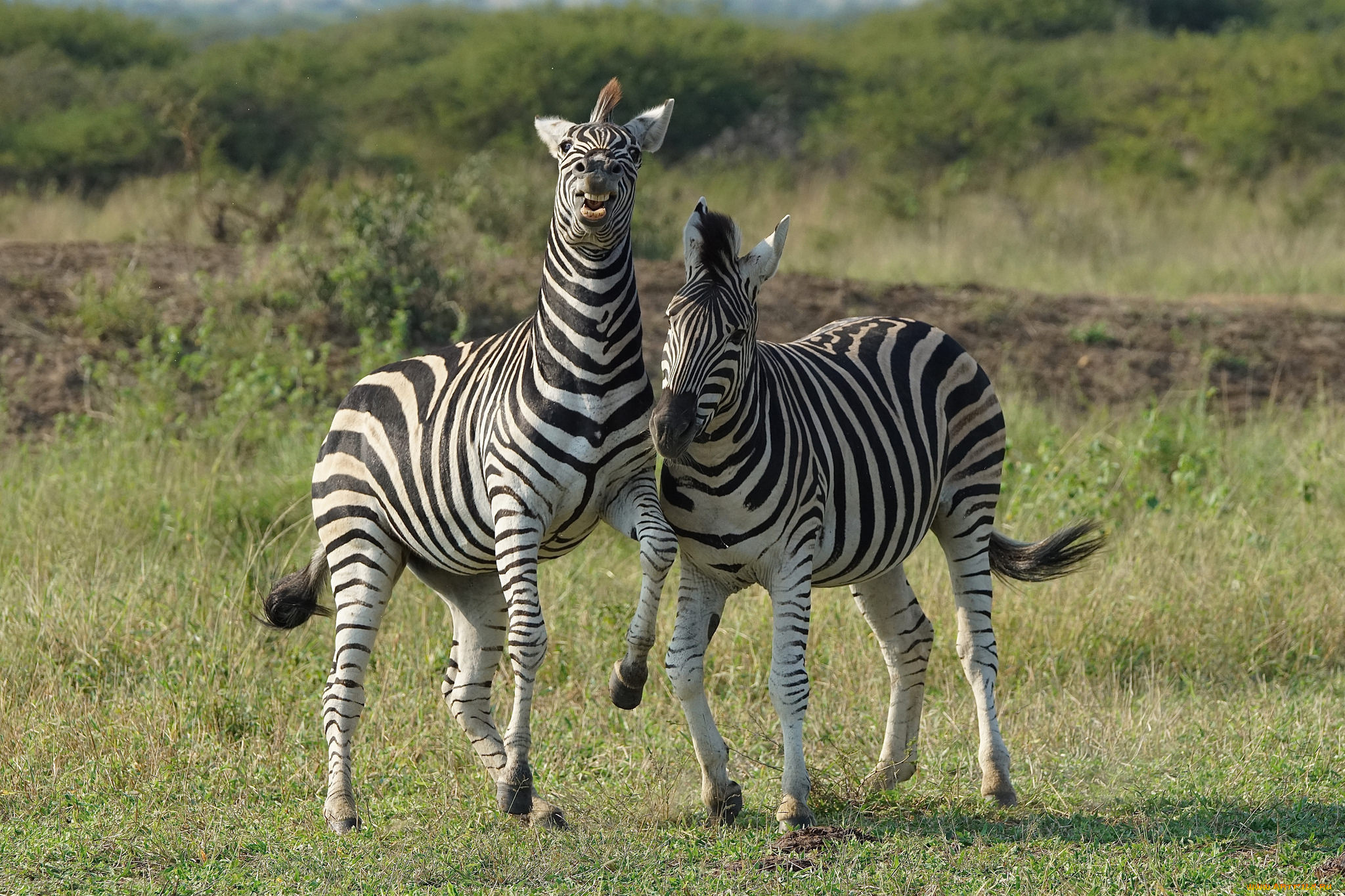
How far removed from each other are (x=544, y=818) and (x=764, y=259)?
205 cm

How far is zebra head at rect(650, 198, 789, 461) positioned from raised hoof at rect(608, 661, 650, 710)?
0.72 metres

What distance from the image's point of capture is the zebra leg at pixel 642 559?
4449mm

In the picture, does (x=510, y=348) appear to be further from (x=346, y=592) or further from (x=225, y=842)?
(x=225, y=842)

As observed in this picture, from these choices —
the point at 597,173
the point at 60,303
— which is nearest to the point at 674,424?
the point at 597,173

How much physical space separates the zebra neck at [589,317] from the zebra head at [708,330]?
176mm

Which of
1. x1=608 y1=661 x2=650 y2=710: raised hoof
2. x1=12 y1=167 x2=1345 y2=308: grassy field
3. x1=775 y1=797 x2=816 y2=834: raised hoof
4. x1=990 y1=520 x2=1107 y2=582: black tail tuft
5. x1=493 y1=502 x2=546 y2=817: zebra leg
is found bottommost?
x1=775 y1=797 x2=816 y2=834: raised hoof

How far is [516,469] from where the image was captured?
460 cm

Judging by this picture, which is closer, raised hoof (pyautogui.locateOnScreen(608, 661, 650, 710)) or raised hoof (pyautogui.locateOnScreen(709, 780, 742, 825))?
raised hoof (pyautogui.locateOnScreen(608, 661, 650, 710))

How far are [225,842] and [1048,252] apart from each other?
12854mm

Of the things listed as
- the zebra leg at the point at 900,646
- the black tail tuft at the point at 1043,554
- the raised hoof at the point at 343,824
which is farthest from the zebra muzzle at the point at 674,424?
the black tail tuft at the point at 1043,554

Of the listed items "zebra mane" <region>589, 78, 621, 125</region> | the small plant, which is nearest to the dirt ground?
the small plant

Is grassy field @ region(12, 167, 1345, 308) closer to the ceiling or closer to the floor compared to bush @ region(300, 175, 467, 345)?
closer to the ceiling

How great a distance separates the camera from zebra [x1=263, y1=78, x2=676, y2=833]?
180 inches

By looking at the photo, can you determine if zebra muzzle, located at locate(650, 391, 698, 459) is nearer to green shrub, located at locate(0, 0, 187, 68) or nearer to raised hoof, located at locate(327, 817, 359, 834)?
raised hoof, located at locate(327, 817, 359, 834)
